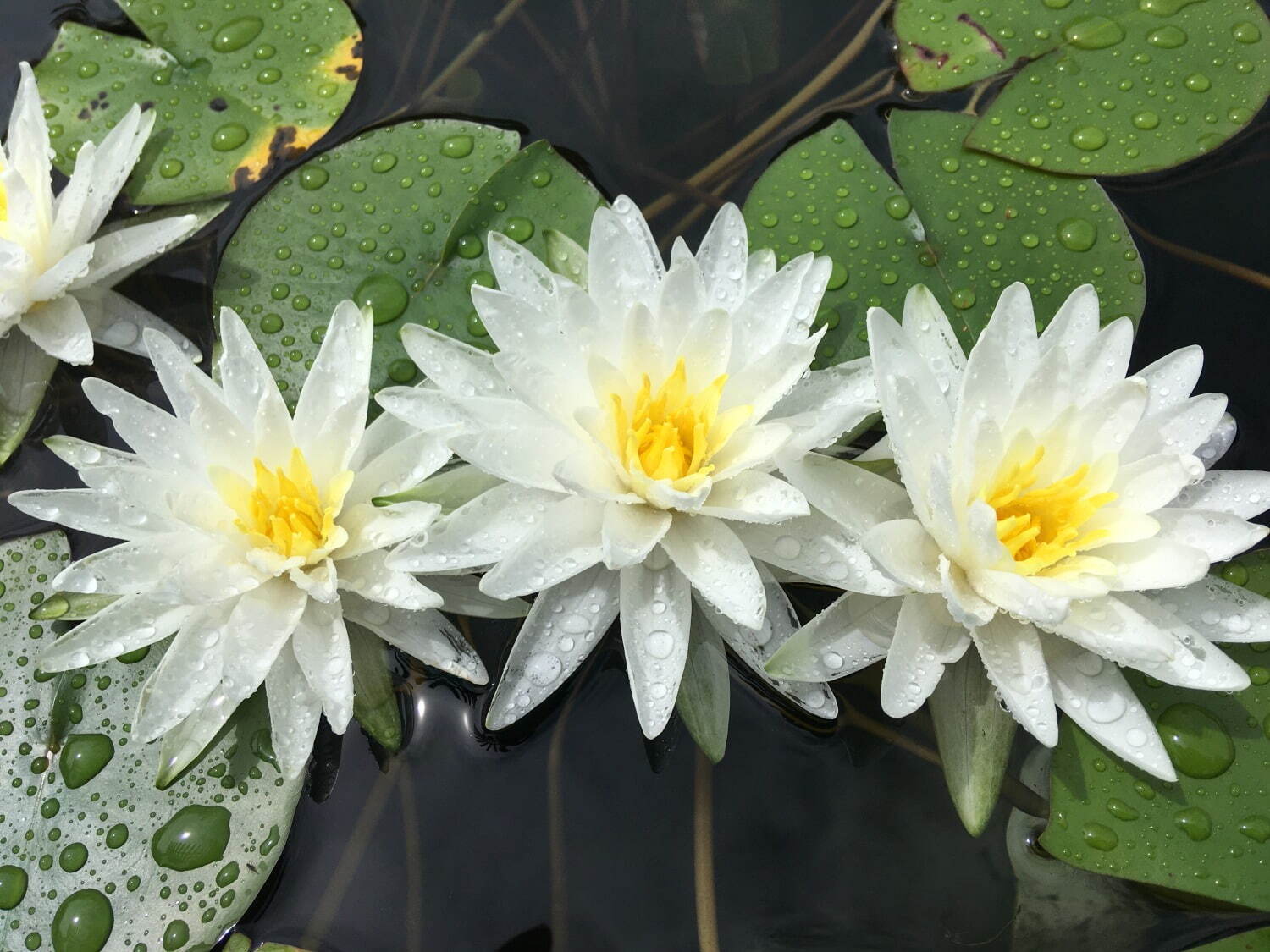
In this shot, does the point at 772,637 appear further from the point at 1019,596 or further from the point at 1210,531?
the point at 1210,531

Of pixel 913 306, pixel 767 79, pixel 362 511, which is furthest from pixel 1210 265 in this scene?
pixel 362 511

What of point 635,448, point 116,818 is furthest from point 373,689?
point 635,448

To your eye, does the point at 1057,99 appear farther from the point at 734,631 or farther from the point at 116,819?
the point at 116,819

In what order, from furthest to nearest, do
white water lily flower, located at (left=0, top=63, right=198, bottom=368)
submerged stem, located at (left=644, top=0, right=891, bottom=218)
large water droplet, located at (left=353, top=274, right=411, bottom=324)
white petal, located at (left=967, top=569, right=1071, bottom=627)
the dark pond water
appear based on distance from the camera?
submerged stem, located at (left=644, top=0, right=891, bottom=218) → large water droplet, located at (left=353, top=274, right=411, bottom=324) → white water lily flower, located at (left=0, top=63, right=198, bottom=368) → the dark pond water → white petal, located at (left=967, top=569, right=1071, bottom=627)

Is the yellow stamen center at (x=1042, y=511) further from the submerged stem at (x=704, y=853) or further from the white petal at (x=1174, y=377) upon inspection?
the submerged stem at (x=704, y=853)

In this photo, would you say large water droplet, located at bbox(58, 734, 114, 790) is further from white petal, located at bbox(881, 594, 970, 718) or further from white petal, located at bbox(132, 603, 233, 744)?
white petal, located at bbox(881, 594, 970, 718)

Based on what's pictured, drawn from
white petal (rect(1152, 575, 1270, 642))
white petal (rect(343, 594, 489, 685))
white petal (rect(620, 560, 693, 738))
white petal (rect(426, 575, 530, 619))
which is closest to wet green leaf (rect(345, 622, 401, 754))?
white petal (rect(343, 594, 489, 685))

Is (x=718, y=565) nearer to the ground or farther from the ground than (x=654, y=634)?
farther from the ground
